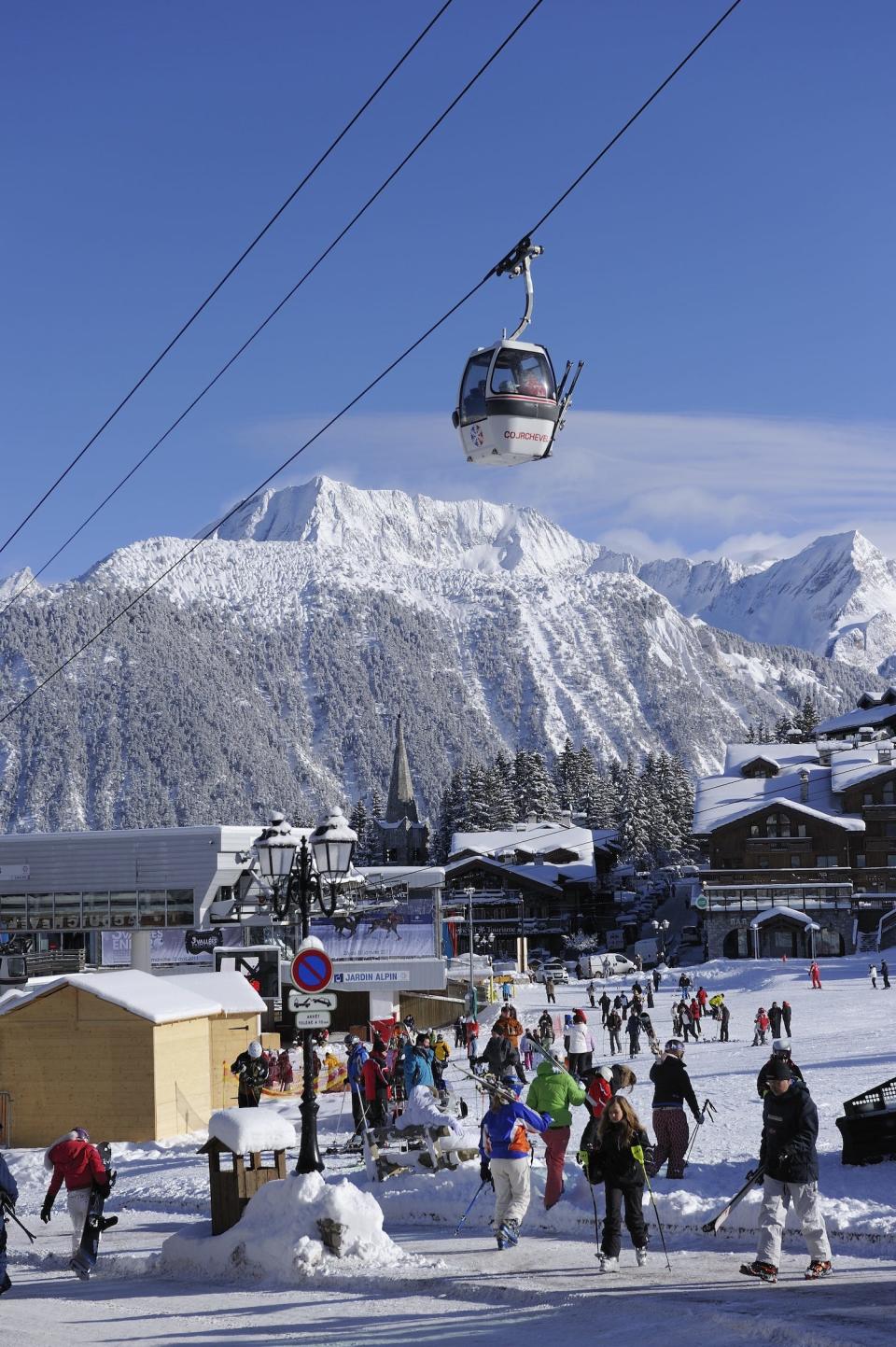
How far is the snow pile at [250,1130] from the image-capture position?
12.6 meters

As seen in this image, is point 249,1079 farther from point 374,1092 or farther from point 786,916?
point 786,916

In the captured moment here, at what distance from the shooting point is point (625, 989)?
2317 inches

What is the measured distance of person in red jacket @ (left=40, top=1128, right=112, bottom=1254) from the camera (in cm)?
1252

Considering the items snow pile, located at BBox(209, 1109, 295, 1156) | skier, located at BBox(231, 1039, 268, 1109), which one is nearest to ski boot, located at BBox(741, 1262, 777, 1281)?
snow pile, located at BBox(209, 1109, 295, 1156)

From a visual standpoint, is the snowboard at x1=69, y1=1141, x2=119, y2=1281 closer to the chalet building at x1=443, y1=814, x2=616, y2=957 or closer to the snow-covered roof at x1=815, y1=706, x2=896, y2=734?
the chalet building at x1=443, y1=814, x2=616, y2=957

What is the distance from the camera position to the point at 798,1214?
10.3 m

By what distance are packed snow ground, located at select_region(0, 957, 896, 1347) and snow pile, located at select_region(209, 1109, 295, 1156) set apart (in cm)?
71

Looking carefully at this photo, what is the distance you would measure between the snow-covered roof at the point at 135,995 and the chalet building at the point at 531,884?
6684 cm

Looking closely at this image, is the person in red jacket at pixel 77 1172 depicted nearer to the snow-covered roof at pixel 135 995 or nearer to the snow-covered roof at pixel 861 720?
the snow-covered roof at pixel 135 995

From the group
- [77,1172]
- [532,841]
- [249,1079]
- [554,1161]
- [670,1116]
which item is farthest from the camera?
[532,841]

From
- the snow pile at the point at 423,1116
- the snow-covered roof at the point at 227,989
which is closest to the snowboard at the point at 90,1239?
the snow pile at the point at 423,1116

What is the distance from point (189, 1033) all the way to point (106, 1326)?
1506 cm

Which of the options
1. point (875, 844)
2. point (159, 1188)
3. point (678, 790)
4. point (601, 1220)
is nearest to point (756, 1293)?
point (601, 1220)

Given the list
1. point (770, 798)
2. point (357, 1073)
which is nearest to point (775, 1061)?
point (357, 1073)
